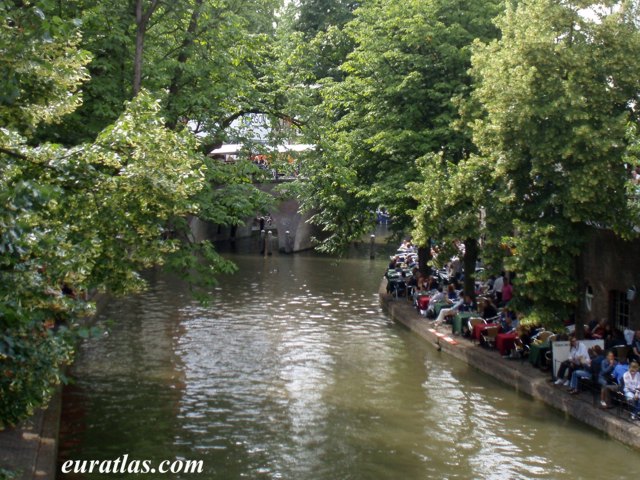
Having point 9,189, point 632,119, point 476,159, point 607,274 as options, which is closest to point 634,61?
point 632,119

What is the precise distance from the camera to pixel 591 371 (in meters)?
16.7

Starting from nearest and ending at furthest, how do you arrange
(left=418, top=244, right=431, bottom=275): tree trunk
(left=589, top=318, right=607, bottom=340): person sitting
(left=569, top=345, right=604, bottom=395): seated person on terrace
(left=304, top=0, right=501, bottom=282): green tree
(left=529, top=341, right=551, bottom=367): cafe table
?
(left=569, top=345, right=604, bottom=395): seated person on terrace < (left=529, top=341, right=551, bottom=367): cafe table < (left=589, top=318, right=607, bottom=340): person sitting < (left=304, top=0, right=501, bottom=282): green tree < (left=418, top=244, right=431, bottom=275): tree trunk

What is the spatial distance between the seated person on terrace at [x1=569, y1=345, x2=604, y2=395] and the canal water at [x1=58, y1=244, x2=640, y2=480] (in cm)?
73

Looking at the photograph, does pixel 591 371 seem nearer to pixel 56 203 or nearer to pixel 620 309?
pixel 620 309

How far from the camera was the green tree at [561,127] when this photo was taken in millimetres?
17422

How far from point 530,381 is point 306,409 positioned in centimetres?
495

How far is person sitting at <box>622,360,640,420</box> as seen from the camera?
581 inches

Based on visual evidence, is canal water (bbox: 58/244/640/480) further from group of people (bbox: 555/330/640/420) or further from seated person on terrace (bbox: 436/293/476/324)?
seated person on terrace (bbox: 436/293/476/324)

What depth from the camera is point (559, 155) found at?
1805 cm

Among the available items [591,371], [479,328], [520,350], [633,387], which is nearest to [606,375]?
[591,371]

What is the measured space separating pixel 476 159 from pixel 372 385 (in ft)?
19.6

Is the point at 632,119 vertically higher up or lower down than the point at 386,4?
lower down

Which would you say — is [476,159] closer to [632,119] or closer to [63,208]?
[632,119]

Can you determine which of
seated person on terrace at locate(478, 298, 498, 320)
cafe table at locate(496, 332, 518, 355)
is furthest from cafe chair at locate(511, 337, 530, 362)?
seated person on terrace at locate(478, 298, 498, 320)
